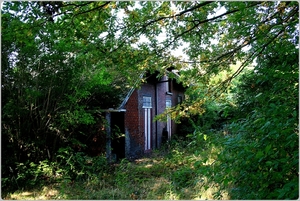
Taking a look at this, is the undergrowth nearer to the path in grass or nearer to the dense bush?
the path in grass

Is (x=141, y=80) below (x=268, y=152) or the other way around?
the other way around

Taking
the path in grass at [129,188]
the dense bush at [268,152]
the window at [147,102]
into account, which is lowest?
the path in grass at [129,188]

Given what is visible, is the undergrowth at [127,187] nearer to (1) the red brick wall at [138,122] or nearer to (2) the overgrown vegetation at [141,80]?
(2) the overgrown vegetation at [141,80]

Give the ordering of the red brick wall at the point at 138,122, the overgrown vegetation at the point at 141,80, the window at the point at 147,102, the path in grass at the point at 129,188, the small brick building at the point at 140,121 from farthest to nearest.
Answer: the window at the point at 147,102 → the red brick wall at the point at 138,122 → the small brick building at the point at 140,121 → the path in grass at the point at 129,188 → the overgrown vegetation at the point at 141,80

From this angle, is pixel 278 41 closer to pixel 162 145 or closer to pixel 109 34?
pixel 109 34

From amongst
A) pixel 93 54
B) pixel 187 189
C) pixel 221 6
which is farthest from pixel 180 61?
pixel 187 189

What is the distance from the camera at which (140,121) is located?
11.9m

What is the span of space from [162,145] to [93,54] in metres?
9.99

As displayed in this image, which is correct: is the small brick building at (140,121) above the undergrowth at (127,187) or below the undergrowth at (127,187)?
above

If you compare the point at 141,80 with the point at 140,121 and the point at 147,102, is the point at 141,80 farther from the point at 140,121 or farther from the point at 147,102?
the point at 147,102

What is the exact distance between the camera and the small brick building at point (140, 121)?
10.6 meters

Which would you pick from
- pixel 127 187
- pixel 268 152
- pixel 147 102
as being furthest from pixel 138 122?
pixel 268 152

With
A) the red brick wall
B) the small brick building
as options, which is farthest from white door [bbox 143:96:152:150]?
the red brick wall

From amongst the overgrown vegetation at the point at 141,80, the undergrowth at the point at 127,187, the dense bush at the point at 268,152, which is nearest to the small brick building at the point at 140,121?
the overgrown vegetation at the point at 141,80
